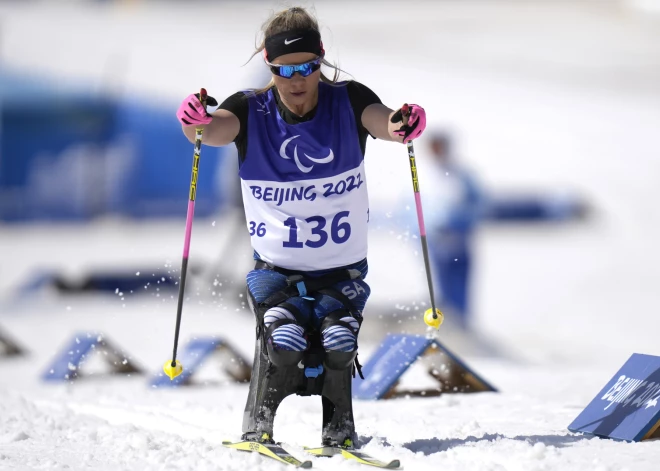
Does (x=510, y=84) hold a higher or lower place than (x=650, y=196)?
higher

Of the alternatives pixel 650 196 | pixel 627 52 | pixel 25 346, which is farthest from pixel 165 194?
pixel 627 52

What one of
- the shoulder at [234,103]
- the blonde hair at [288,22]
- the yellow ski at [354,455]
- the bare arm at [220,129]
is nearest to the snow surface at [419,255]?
the yellow ski at [354,455]

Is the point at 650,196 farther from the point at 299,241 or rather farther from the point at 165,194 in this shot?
the point at 299,241

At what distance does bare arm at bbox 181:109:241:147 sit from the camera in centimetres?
450

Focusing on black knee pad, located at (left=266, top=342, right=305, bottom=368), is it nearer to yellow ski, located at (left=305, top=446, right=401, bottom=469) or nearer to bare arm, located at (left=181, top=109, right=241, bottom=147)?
yellow ski, located at (left=305, top=446, right=401, bottom=469)

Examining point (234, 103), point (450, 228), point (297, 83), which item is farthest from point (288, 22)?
point (450, 228)

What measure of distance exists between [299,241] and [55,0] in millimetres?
40375

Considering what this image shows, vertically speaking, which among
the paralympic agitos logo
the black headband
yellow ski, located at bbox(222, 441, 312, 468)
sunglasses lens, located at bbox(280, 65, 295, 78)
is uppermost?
the black headband

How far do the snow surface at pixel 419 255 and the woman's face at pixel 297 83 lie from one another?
49 cm

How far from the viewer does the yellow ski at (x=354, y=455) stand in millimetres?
3998

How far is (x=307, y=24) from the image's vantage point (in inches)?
175

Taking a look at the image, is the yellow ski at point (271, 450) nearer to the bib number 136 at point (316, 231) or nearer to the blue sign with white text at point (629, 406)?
the bib number 136 at point (316, 231)

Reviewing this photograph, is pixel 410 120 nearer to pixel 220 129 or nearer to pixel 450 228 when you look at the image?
pixel 220 129

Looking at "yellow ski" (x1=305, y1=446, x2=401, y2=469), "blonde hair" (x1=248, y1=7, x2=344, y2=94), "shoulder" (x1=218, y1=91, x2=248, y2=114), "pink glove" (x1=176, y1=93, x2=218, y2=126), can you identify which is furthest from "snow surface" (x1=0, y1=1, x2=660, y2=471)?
"pink glove" (x1=176, y1=93, x2=218, y2=126)
